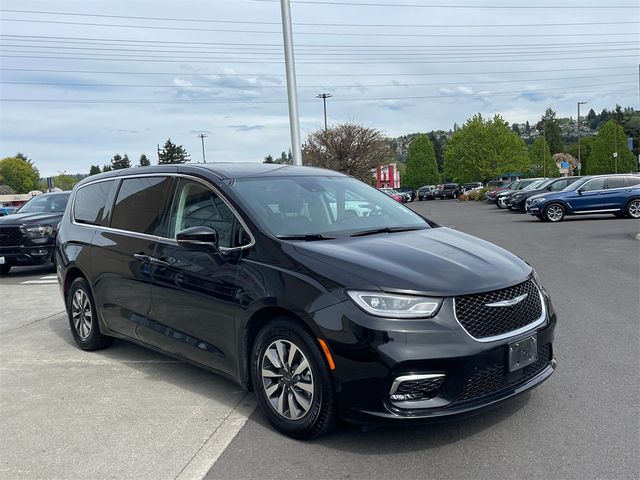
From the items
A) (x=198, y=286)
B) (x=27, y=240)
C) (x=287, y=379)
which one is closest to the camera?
(x=287, y=379)

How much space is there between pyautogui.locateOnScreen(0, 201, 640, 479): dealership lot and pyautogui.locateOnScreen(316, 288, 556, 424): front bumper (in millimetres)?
309

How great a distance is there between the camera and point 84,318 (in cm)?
609

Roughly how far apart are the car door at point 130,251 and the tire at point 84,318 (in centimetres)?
29

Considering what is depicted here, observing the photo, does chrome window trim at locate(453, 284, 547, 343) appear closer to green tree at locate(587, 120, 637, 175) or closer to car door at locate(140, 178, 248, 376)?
car door at locate(140, 178, 248, 376)

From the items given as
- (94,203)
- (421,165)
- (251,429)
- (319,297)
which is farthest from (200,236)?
(421,165)

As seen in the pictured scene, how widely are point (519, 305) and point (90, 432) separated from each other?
3006 millimetres

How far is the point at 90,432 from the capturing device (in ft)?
13.2

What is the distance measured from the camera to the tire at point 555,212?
854 inches

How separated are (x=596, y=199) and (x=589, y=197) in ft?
0.81

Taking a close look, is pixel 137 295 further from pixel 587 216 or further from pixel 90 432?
pixel 587 216

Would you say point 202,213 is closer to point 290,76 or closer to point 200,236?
point 200,236

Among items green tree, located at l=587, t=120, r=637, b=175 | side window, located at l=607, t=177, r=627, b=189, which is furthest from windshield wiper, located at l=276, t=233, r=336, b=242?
green tree, located at l=587, t=120, r=637, b=175

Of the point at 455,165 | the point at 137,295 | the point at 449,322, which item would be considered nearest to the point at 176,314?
the point at 137,295

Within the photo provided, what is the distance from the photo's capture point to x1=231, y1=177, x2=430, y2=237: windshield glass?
425cm
